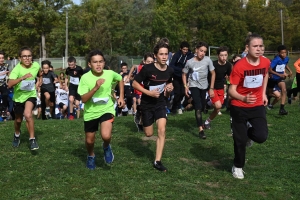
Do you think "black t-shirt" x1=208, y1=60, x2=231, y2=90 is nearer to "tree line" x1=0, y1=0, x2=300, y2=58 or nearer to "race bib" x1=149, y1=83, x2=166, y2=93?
"race bib" x1=149, y1=83, x2=166, y2=93

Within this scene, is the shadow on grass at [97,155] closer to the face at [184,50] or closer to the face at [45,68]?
the face at [184,50]

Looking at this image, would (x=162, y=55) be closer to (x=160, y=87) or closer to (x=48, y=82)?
(x=160, y=87)

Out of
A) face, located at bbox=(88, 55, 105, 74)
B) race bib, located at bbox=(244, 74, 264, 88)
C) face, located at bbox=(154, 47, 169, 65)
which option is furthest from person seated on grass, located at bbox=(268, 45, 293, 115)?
face, located at bbox=(88, 55, 105, 74)

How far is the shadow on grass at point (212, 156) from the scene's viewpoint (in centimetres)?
716

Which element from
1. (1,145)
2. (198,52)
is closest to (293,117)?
(198,52)

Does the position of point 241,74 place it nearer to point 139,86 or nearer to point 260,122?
point 260,122

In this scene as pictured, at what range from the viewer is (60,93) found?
14766mm

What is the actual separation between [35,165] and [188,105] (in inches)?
353

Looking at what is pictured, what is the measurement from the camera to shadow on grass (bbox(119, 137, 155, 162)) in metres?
7.89

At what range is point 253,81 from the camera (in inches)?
245

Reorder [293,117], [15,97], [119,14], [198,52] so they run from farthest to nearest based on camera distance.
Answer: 1. [119,14]
2. [293,117]
3. [198,52]
4. [15,97]

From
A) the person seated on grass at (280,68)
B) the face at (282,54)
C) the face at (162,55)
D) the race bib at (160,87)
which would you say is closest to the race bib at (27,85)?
the race bib at (160,87)

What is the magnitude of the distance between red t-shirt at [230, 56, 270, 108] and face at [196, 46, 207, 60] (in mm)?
2982

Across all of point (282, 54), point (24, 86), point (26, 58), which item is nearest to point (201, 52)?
point (26, 58)
